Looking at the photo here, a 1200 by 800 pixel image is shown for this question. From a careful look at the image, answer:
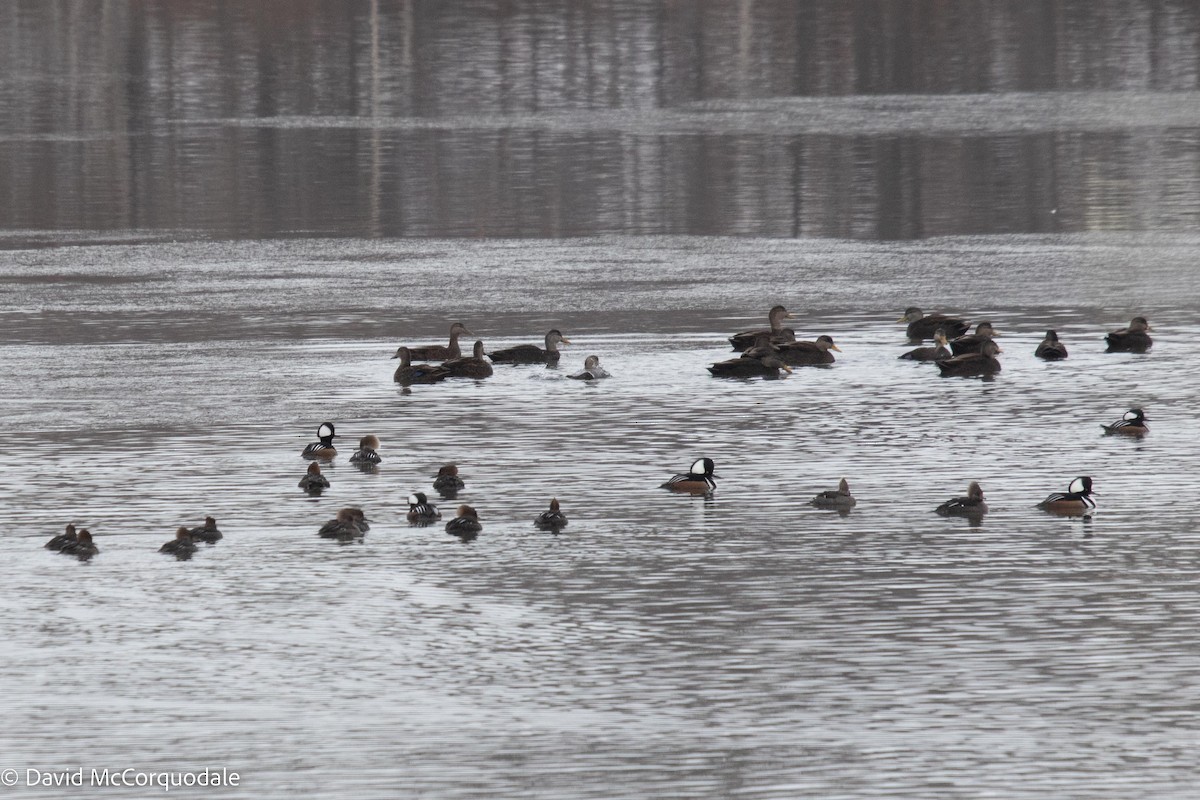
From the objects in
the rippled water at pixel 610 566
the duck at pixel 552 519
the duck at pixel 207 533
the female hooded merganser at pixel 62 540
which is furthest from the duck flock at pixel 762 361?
the female hooded merganser at pixel 62 540

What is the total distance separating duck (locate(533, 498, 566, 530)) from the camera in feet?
56.8

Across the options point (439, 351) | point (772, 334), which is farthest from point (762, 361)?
point (439, 351)

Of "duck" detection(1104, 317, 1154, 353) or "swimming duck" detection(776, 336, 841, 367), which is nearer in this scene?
"swimming duck" detection(776, 336, 841, 367)

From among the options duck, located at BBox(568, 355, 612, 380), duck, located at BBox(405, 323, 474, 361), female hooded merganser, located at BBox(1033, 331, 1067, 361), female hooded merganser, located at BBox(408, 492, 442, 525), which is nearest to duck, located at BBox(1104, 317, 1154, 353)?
female hooded merganser, located at BBox(1033, 331, 1067, 361)

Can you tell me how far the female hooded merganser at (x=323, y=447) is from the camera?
1994cm

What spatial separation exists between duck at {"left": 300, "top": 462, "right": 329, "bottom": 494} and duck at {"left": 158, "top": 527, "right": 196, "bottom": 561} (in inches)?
90.4

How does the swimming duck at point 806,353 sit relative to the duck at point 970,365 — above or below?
above

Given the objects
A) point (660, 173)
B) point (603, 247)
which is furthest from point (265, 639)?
point (660, 173)

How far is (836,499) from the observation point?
17984 mm

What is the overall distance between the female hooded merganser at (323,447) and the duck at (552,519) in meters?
3.19

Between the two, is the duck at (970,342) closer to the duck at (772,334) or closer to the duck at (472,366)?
the duck at (772,334)

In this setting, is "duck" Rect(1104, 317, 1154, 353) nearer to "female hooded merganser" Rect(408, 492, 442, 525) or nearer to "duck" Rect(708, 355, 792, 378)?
"duck" Rect(708, 355, 792, 378)

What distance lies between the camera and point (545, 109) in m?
57.1

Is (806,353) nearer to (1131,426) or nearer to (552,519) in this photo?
(1131,426)
